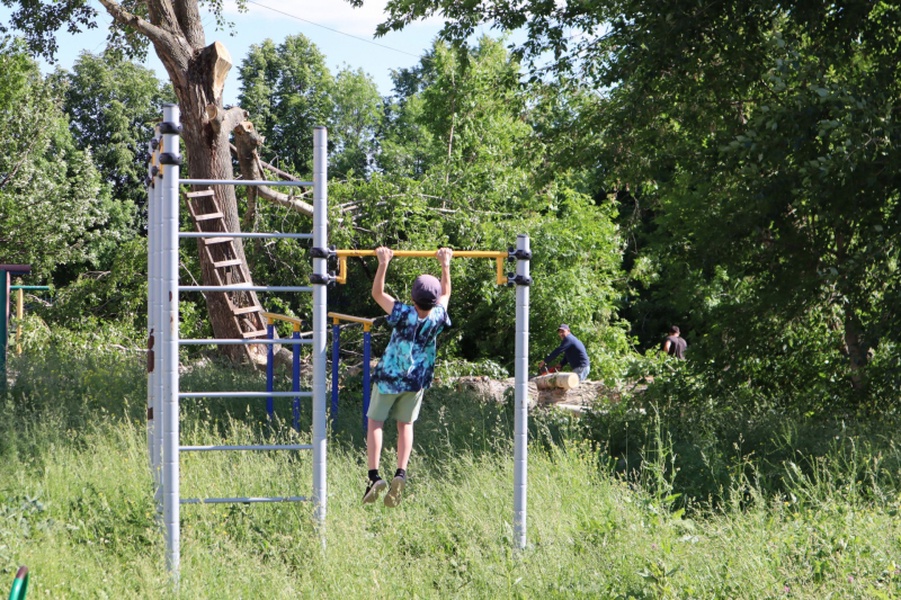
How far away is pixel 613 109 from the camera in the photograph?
39.3ft

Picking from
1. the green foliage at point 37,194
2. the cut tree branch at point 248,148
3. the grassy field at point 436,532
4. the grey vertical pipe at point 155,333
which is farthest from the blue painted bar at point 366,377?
the green foliage at point 37,194

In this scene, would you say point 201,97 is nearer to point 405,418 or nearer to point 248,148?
point 248,148

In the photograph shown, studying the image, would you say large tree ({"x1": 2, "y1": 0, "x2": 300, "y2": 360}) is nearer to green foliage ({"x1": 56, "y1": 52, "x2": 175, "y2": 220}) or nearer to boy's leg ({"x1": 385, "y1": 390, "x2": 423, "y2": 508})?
boy's leg ({"x1": 385, "y1": 390, "x2": 423, "y2": 508})

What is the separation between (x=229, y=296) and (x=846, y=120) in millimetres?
9390

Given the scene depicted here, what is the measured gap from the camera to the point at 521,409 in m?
6.21

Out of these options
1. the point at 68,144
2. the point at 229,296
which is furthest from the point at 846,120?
the point at 68,144

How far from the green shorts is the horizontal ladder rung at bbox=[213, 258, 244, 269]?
7447 mm

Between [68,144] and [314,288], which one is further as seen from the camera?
[68,144]

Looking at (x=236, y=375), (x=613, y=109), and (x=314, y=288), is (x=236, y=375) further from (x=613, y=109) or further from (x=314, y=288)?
(x=314, y=288)

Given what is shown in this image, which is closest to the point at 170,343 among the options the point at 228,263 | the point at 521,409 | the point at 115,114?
the point at 521,409

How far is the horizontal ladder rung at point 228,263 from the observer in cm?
1353

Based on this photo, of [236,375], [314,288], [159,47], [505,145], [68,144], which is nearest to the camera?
[314,288]

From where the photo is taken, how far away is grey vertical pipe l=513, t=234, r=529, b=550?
6.04 meters

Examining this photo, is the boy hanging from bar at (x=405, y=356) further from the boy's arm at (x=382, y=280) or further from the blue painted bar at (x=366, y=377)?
the blue painted bar at (x=366, y=377)
